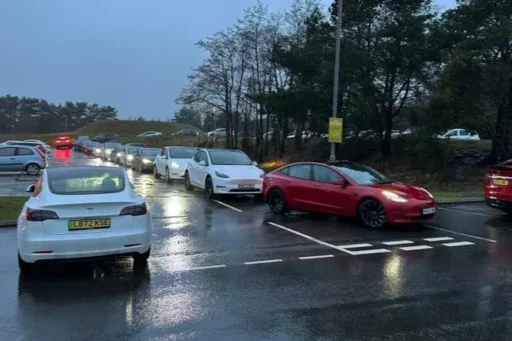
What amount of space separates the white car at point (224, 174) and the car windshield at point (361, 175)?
4.13 meters

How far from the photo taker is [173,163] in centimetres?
2186

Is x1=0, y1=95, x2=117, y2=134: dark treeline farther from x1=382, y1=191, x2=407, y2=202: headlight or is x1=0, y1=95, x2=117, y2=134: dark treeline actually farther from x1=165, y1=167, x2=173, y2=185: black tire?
x1=382, y1=191, x2=407, y2=202: headlight

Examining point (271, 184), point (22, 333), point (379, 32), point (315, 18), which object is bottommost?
point (22, 333)

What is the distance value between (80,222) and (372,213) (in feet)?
20.4

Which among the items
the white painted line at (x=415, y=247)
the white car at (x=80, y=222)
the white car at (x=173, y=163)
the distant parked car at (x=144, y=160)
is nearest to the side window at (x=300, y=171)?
the white painted line at (x=415, y=247)

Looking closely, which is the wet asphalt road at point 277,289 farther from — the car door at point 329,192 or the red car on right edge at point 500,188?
the red car on right edge at point 500,188

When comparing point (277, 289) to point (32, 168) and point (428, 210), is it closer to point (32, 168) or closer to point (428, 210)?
point (428, 210)

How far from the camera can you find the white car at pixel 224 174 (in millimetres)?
15052

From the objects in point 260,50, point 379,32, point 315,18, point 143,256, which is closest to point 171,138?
point 260,50

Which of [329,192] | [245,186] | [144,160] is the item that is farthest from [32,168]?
[329,192]

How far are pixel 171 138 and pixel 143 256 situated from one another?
2588 inches

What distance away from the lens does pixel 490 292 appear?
19.6 feet

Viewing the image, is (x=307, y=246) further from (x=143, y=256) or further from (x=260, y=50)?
(x=260, y=50)

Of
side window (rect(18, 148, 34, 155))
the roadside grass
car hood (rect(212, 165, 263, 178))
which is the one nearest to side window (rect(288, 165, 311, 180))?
car hood (rect(212, 165, 263, 178))
